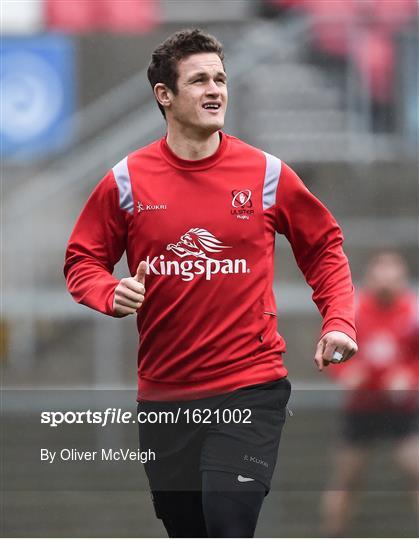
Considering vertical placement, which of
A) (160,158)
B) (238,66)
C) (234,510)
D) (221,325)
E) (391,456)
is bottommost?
(391,456)

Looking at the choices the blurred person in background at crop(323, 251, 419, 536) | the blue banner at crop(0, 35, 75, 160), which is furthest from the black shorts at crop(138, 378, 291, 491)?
the blue banner at crop(0, 35, 75, 160)

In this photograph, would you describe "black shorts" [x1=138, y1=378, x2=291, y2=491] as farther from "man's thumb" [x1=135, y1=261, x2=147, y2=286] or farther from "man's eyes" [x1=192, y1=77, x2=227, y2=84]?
"man's eyes" [x1=192, y1=77, x2=227, y2=84]

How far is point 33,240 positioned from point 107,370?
4.56 ft

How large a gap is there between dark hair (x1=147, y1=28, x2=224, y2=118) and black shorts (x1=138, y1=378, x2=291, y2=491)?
105cm

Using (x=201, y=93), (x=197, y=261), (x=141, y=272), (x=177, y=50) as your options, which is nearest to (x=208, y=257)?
(x=197, y=261)

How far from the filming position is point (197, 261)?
4523mm

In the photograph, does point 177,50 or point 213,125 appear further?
point 177,50

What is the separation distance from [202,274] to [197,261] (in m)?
0.05

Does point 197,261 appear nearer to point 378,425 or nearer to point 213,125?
point 213,125

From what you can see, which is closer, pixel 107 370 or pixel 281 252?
pixel 107 370

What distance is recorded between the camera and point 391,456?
10070mm

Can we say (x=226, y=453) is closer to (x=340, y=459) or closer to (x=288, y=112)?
(x=340, y=459)

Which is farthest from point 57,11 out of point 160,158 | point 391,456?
point 160,158

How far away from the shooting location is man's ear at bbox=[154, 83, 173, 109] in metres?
4.75
